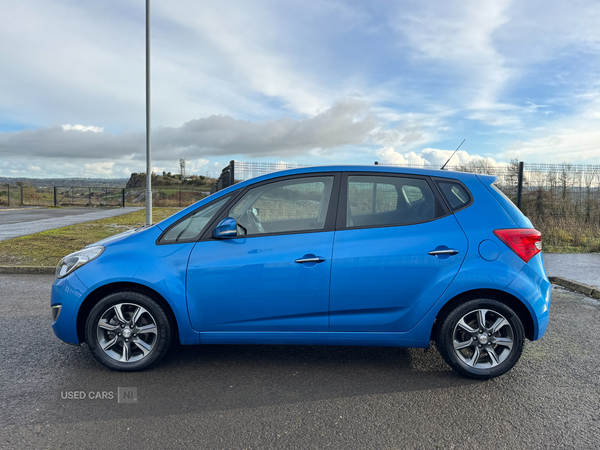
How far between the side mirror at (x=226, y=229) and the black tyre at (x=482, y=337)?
71.3 inches

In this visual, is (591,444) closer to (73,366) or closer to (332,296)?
(332,296)

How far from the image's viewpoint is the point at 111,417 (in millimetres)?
2992

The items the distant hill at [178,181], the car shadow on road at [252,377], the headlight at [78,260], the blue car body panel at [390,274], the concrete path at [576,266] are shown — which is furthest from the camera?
the distant hill at [178,181]

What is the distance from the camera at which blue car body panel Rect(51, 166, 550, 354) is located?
3490 millimetres

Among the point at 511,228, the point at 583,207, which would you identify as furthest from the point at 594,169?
the point at 511,228

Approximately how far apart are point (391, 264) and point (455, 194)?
32.8 inches

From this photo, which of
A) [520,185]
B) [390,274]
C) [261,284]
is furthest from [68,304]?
[520,185]

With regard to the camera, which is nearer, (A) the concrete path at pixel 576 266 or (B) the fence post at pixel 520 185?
(A) the concrete path at pixel 576 266

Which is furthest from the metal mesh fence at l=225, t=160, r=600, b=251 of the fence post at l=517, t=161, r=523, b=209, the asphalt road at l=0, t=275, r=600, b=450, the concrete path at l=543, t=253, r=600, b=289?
the asphalt road at l=0, t=275, r=600, b=450

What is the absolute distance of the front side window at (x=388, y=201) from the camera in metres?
3.63

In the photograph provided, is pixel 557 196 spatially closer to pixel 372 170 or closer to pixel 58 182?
pixel 372 170

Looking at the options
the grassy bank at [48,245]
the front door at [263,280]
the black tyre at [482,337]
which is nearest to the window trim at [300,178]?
the front door at [263,280]

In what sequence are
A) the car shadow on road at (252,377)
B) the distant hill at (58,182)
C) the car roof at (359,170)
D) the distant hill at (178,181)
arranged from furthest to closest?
1. the distant hill at (178,181)
2. the distant hill at (58,182)
3. the car roof at (359,170)
4. the car shadow on road at (252,377)

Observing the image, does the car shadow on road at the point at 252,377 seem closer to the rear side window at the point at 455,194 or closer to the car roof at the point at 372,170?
the rear side window at the point at 455,194
